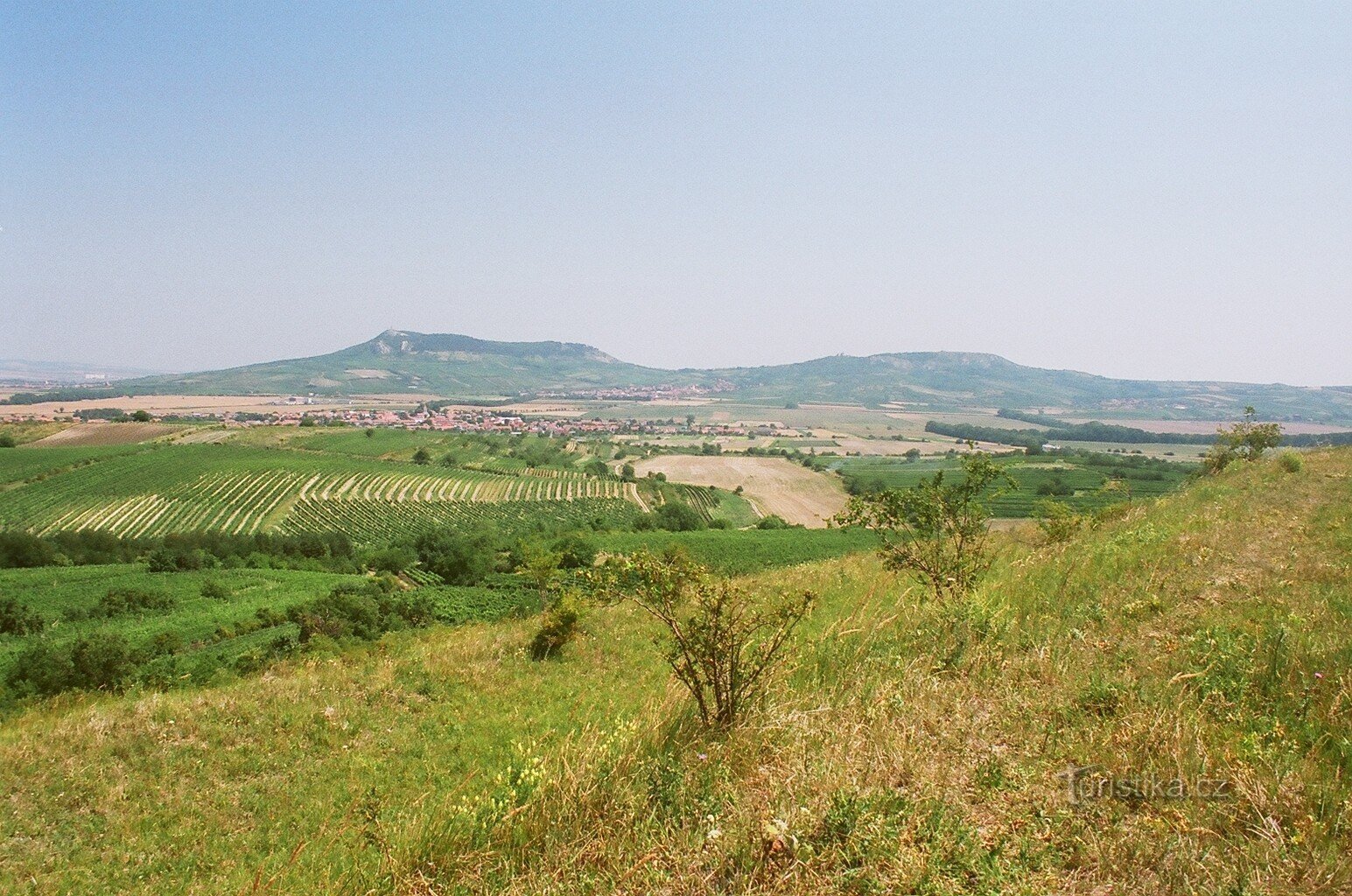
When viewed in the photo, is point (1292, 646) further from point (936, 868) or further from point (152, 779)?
point (152, 779)

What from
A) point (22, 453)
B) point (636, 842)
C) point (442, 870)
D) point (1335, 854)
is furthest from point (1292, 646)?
point (22, 453)

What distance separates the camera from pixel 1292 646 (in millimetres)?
4520

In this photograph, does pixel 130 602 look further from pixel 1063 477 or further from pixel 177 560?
pixel 1063 477

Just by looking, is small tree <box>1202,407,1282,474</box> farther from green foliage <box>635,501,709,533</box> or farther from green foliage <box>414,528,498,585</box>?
green foliage <box>635,501,709,533</box>

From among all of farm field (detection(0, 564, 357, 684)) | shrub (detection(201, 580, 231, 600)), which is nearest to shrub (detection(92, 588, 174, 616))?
farm field (detection(0, 564, 357, 684))

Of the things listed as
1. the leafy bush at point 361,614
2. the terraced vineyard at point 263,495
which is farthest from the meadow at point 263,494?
the leafy bush at point 361,614

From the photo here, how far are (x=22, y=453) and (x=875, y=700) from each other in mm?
128803

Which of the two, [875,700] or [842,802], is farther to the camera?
[875,700]

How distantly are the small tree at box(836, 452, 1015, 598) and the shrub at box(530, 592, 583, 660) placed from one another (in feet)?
21.0

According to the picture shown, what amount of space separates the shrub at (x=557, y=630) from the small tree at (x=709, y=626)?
316 inches

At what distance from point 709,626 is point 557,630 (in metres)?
9.04

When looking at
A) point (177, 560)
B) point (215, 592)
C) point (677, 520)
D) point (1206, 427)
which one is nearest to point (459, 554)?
point (215, 592)

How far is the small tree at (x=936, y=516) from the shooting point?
28.3ft

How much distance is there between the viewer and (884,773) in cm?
348
